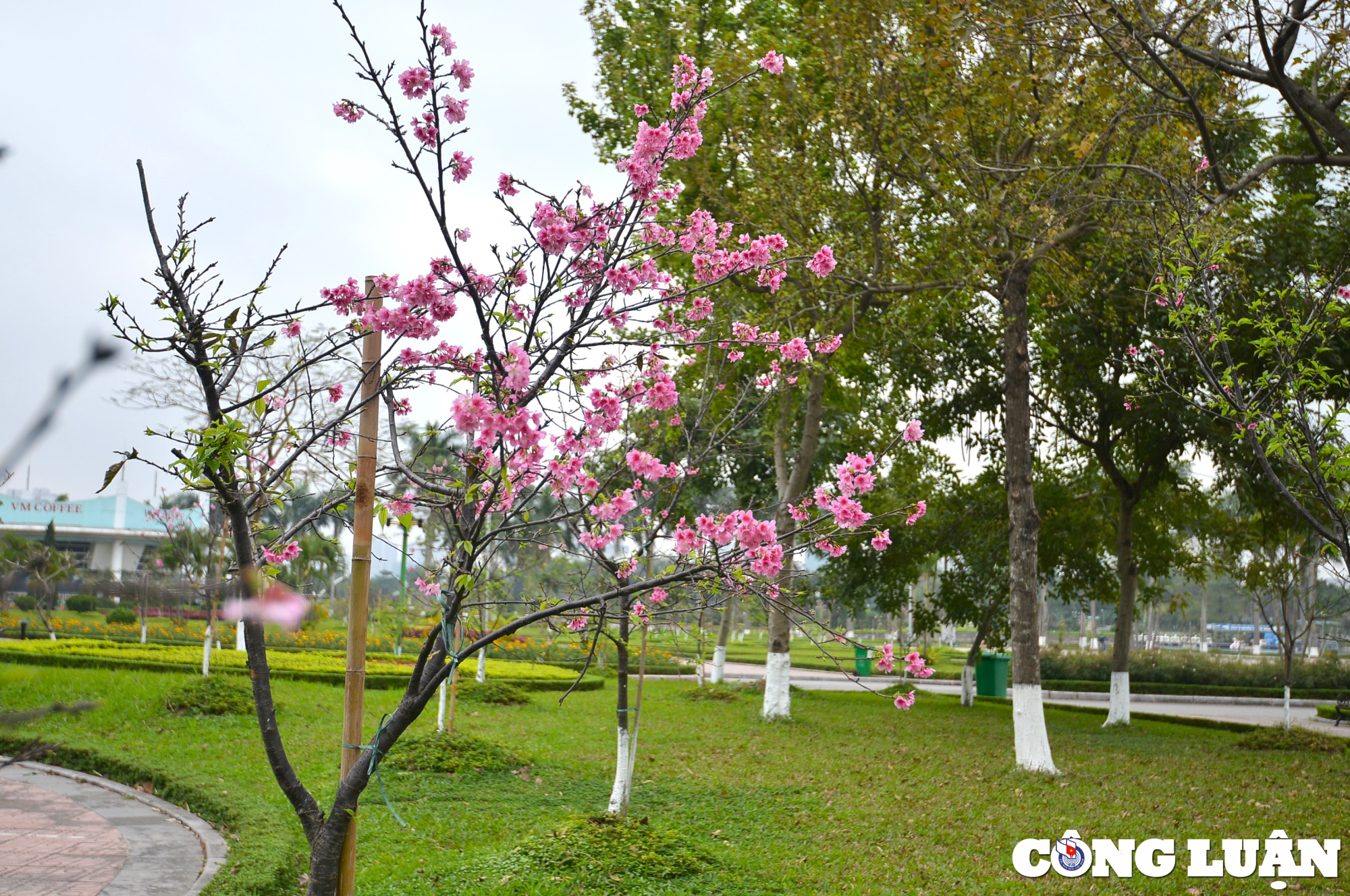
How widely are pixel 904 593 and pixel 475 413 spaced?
1570cm

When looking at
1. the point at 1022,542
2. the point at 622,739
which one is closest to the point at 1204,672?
the point at 1022,542

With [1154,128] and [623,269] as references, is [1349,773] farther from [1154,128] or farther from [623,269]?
[623,269]

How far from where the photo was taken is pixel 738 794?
8086 millimetres

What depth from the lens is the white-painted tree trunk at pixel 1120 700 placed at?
1495cm

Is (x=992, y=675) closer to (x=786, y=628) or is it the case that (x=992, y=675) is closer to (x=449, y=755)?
(x=786, y=628)

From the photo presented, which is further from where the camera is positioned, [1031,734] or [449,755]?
[1031,734]

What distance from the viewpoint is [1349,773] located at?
1041cm

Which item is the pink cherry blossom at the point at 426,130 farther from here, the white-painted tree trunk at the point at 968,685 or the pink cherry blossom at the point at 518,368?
the white-painted tree trunk at the point at 968,685

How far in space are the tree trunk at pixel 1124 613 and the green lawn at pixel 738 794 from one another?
51.3 inches

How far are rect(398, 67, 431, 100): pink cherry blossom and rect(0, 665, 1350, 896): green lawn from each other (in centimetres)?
250

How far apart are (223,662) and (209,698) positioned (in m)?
4.77

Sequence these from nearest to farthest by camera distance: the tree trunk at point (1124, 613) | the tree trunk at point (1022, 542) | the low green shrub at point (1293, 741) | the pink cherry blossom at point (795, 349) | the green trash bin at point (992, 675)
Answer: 1. the pink cherry blossom at point (795, 349)
2. the tree trunk at point (1022, 542)
3. the low green shrub at point (1293, 741)
4. the tree trunk at point (1124, 613)
5. the green trash bin at point (992, 675)

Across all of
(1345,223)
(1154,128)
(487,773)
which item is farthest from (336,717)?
(1345,223)

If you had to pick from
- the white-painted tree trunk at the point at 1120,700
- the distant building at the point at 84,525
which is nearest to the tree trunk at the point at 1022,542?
the white-painted tree trunk at the point at 1120,700
